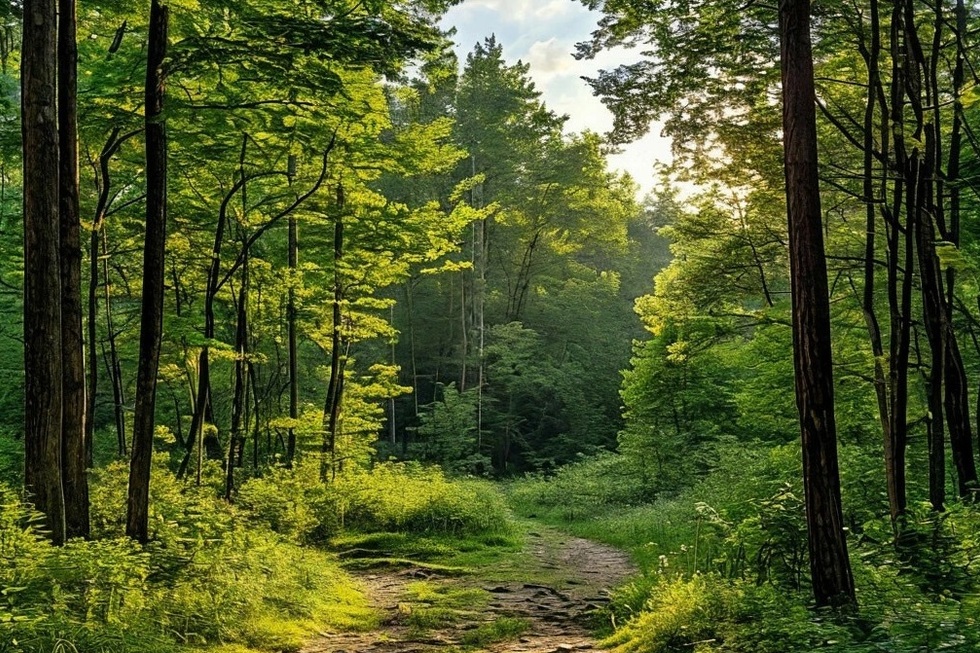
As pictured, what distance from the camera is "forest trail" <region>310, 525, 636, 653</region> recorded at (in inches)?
251

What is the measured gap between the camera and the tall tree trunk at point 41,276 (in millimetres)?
5723

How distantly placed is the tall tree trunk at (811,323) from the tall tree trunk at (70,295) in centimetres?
665

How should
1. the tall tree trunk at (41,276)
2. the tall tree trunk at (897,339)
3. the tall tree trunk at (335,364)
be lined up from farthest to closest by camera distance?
the tall tree trunk at (335,364) < the tall tree trunk at (897,339) < the tall tree trunk at (41,276)

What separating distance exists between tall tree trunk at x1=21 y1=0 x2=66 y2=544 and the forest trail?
8.92 ft

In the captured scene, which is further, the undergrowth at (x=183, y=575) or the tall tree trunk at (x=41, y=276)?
the tall tree trunk at (x=41, y=276)

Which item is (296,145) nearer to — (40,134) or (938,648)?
(40,134)

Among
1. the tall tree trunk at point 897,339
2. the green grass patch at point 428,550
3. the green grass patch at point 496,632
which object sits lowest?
the green grass patch at point 428,550

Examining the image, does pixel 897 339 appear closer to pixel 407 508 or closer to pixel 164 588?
pixel 164 588

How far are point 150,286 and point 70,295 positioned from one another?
0.75 m

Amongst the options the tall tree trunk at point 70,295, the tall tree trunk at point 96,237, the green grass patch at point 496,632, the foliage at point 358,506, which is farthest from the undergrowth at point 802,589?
the tall tree trunk at point 96,237

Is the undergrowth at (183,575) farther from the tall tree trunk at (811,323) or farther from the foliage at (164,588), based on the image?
the tall tree trunk at (811,323)

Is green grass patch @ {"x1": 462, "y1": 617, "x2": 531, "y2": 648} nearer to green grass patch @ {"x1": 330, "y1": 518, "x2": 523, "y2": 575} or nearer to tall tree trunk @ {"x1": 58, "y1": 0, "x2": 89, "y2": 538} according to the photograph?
green grass patch @ {"x1": 330, "y1": 518, "x2": 523, "y2": 575}

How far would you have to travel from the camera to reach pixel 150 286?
734 cm

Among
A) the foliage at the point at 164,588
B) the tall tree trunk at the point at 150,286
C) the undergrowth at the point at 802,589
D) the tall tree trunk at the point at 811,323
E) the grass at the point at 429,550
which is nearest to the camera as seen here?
the undergrowth at the point at 802,589
